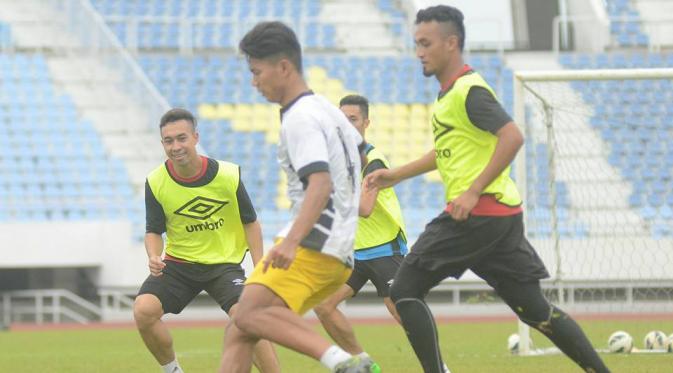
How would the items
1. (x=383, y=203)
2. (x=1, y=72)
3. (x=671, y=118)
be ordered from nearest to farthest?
1. (x=383, y=203)
2. (x=671, y=118)
3. (x=1, y=72)


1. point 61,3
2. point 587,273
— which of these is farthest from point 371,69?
point 587,273

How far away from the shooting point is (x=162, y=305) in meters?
8.38

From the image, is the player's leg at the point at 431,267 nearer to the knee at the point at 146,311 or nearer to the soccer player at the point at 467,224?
the soccer player at the point at 467,224

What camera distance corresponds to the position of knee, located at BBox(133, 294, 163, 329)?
819cm

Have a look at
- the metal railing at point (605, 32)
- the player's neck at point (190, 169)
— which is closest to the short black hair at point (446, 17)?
the player's neck at point (190, 169)

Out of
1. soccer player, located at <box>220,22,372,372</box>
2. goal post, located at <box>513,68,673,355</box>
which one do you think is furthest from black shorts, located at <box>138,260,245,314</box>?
goal post, located at <box>513,68,673,355</box>

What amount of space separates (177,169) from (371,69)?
17.6m

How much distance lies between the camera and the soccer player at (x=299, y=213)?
5758 mm

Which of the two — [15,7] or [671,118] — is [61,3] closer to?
[15,7]

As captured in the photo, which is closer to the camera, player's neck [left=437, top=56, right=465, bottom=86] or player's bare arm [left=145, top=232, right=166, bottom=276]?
player's neck [left=437, top=56, right=465, bottom=86]

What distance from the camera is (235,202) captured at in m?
8.47

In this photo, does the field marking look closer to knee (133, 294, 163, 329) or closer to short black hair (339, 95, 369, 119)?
short black hair (339, 95, 369, 119)

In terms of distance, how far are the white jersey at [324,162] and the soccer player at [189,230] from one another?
225cm

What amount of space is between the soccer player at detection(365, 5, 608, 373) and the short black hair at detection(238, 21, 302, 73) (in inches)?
45.4
